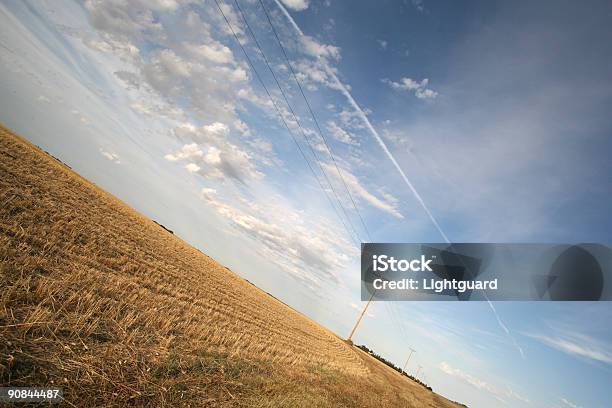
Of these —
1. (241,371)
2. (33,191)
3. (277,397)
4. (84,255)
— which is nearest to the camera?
(277,397)

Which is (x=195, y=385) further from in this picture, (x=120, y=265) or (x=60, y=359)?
(x=120, y=265)

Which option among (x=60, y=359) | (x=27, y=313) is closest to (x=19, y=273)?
(x=27, y=313)

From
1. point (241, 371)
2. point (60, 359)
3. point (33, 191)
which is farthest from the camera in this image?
point (33, 191)

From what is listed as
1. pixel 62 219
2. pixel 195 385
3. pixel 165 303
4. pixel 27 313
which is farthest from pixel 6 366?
pixel 62 219

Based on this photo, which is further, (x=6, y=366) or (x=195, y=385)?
(x=195, y=385)

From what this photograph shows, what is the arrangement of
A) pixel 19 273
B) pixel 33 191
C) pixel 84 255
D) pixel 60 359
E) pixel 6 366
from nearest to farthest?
1. pixel 6 366
2. pixel 60 359
3. pixel 19 273
4. pixel 84 255
5. pixel 33 191

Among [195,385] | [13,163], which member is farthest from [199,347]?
[13,163]

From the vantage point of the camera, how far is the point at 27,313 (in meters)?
5.81

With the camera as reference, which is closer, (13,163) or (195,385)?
(195,385)

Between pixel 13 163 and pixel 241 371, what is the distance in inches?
824

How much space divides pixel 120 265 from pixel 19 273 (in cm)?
630

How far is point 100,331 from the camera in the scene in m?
6.79

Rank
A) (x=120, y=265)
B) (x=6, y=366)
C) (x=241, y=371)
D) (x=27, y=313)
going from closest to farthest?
(x=6, y=366), (x=27, y=313), (x=241, y=371), (x=120, y=265)

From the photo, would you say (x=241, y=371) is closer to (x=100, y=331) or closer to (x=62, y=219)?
(x=100, y=331)
